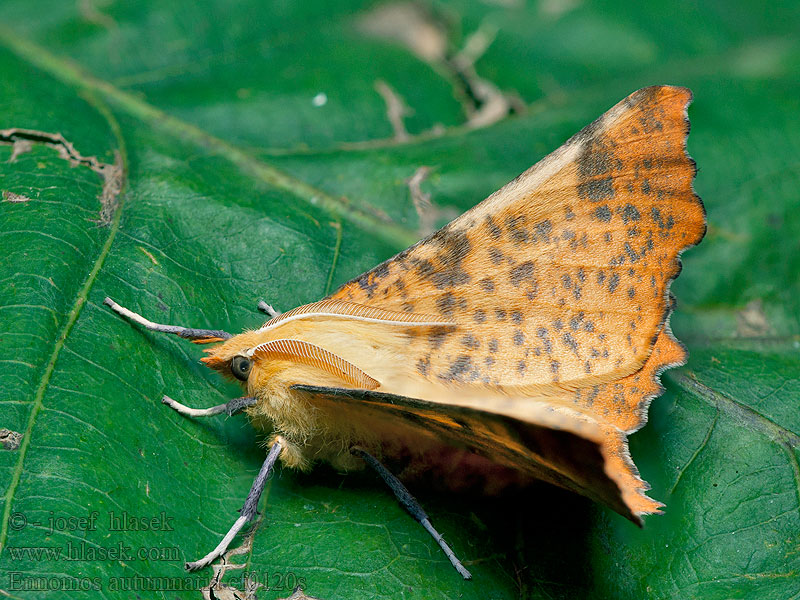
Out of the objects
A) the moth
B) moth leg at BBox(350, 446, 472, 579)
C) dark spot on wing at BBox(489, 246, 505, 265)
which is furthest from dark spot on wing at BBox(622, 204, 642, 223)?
moth leg at BBox(350, 446, 472, 579)

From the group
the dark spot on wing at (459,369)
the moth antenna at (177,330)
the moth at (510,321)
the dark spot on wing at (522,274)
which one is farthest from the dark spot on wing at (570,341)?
the moth antenna at (177,330)

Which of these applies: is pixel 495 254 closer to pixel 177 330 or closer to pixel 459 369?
pixel 459 369

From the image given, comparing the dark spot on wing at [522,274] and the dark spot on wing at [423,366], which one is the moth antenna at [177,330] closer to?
the dark spot on wing at [423,366]

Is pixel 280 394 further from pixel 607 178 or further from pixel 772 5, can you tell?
pixel 772 5

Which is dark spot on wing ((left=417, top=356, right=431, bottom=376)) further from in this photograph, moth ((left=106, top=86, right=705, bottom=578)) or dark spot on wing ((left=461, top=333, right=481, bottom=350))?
dark spot on wing ((left=461, top=333, right=481, bottom=350))

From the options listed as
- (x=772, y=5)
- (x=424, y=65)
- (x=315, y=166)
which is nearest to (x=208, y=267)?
(x=315, y=166)
